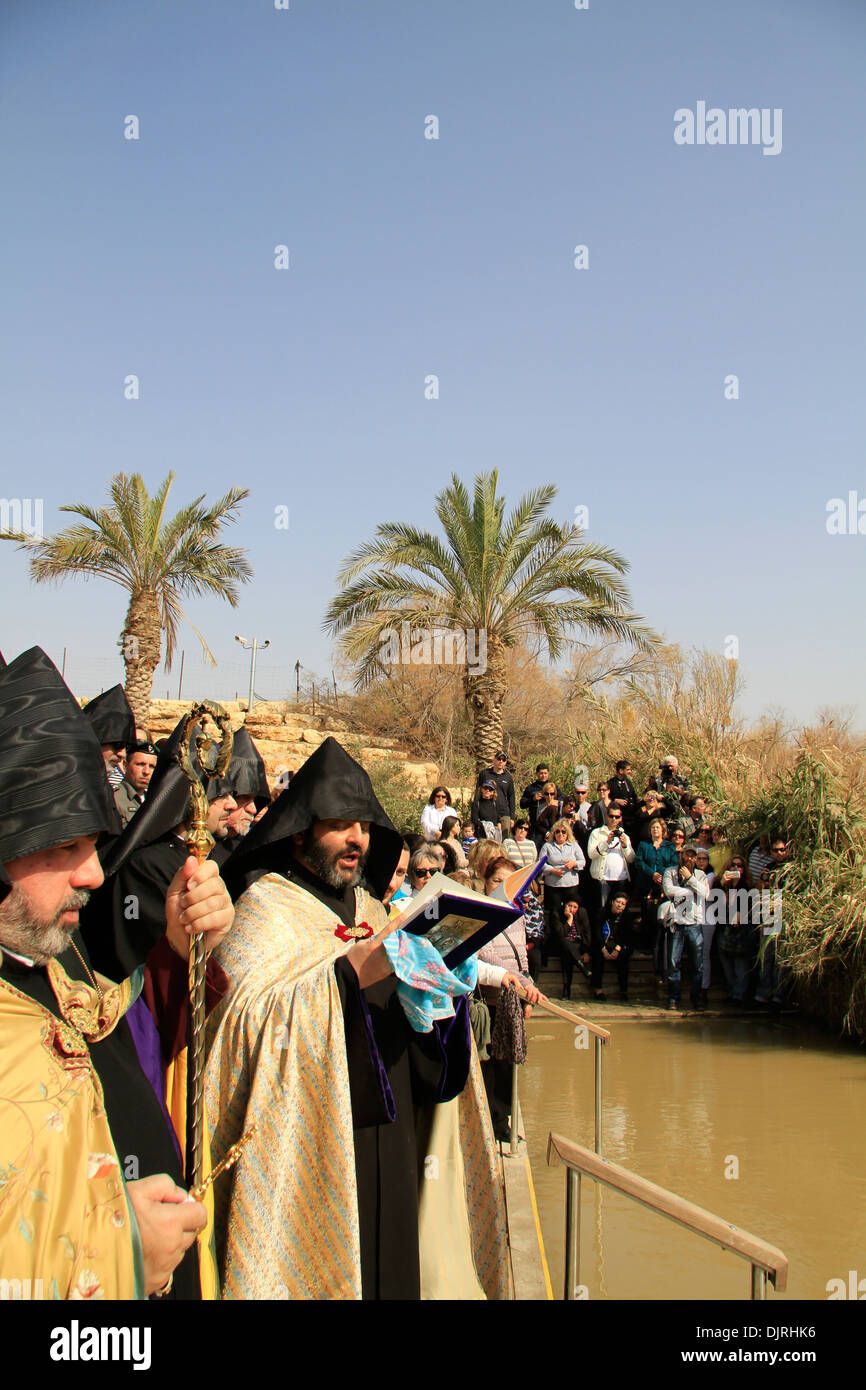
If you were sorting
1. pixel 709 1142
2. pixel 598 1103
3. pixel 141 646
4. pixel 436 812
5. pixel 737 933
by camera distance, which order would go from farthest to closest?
pixel 141 646, pixel 436 812, pixel 737 933, pixel 709 1142, pixel 598 1103

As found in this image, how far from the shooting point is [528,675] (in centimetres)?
3431

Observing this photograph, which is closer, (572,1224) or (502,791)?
(572,1224)

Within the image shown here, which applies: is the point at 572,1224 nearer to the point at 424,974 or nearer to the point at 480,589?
the point at 424,974

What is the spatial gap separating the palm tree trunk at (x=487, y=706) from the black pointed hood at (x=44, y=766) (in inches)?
692

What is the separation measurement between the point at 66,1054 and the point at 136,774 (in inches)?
183

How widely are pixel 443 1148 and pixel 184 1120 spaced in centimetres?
163

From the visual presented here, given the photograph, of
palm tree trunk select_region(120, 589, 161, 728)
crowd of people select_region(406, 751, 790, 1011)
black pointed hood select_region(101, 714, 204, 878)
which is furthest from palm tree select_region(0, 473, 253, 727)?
black pointed hood select_region(101, 714, 204, 878)

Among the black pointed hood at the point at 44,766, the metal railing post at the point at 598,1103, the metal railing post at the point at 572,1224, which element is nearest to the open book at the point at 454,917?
the black pointed hood at the point at 44,766

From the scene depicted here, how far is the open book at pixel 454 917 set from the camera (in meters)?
2.75

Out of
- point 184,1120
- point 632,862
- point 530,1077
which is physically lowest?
point 530,1077

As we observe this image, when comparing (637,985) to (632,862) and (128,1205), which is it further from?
(128,1205)

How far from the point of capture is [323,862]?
12.6ft

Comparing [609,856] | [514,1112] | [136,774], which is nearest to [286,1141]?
[136,774]
